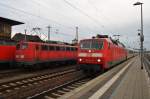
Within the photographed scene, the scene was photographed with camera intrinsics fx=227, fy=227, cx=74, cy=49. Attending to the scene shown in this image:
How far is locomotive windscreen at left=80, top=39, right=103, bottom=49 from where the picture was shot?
1716 centimetres

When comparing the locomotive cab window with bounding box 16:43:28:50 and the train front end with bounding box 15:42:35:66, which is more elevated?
the locomotive cab window with bounding box 16:43:28:50

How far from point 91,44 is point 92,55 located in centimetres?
96

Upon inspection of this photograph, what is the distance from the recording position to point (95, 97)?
827 cm

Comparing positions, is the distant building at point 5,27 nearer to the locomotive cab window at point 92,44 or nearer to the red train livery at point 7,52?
the red train livery at point 7,52

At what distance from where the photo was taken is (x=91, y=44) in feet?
57.3

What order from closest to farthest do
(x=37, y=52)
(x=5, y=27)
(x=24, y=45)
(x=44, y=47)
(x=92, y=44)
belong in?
(x=92, y=44) < (x=24, y=45) < (x=37, y=52) < (x=44, y=47) < (x=5, y=27)

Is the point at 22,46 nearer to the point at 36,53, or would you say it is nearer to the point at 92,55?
the point at 36,53

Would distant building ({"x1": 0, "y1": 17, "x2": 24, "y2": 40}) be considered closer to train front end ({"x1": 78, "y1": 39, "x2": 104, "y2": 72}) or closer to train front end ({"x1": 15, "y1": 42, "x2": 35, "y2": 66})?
train front end ({"x1": 15, "y1": 42, "x2": 35, "y2": 66})

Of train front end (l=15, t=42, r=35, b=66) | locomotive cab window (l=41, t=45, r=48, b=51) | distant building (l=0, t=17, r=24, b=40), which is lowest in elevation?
train front end (l=15, t=42, r=35, b=66)

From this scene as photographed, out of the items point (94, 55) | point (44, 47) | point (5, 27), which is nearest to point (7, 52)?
point (44, 47)

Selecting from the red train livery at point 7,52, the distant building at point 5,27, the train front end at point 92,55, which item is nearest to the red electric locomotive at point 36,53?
the red train livery at point 7,52

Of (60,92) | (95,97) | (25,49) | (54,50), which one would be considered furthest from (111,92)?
(54,50)

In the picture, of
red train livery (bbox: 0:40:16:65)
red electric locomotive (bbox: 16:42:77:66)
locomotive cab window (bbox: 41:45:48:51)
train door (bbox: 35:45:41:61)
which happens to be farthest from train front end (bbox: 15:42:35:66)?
locomotive cab window (bbox: 41:45:48:51)

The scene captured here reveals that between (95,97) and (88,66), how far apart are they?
8697 millimetres
